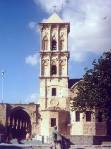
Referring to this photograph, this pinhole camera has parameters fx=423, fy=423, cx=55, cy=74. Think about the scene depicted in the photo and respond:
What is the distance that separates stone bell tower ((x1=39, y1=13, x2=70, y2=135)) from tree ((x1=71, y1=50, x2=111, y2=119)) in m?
13.6

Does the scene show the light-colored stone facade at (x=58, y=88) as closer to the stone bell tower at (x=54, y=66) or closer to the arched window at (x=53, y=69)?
the stone bell tower at (x=54, y=66)

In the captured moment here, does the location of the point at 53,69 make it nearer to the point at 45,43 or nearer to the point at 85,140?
the point at 45,43

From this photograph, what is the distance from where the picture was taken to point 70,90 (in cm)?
6550

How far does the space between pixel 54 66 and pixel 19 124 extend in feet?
73.7

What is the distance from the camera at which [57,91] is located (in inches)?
2645

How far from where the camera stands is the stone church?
206ft

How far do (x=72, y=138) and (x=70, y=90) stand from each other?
10905 mm

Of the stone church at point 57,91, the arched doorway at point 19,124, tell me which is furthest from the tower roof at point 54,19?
the arched doorway at point 19,124

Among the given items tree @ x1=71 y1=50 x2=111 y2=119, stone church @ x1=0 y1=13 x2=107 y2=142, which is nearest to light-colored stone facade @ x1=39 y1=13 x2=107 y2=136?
stone church @ x1=0 y1=13 x2=107 y2=142

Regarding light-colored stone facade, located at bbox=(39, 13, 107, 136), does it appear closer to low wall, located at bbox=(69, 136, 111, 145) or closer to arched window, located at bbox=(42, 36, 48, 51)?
arched window, located at bbox=(42, 36, 48, 51)

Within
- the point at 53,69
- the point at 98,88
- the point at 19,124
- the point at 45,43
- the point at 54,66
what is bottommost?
the point at 19,124

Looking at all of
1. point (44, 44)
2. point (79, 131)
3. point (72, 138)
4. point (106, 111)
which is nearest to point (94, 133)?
point (79, 131)

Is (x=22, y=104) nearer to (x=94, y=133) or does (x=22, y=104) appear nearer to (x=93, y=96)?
(x=94, y=133)

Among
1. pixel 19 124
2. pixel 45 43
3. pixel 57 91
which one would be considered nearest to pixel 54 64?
pixel 45 43
